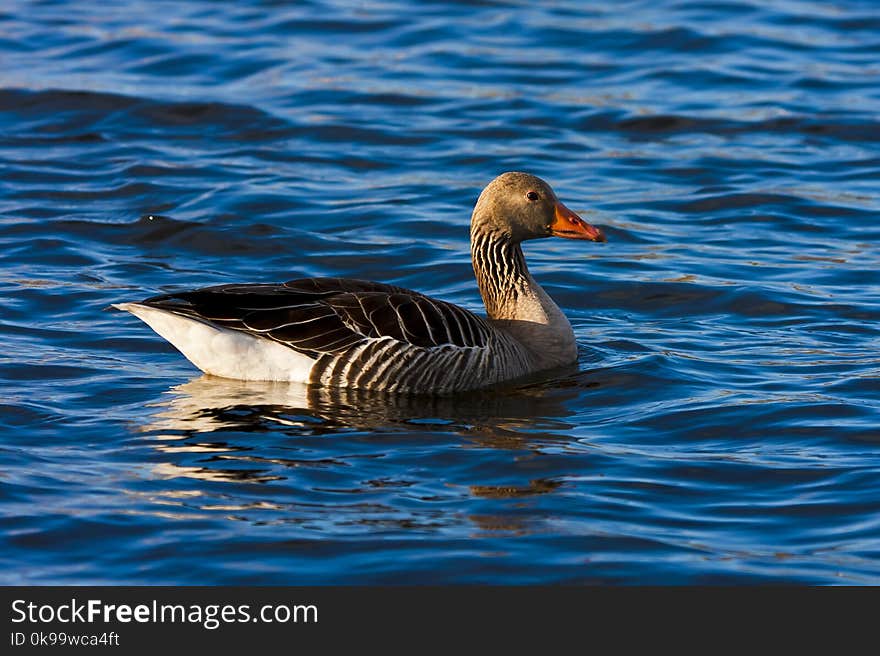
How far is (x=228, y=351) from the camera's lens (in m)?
10.8

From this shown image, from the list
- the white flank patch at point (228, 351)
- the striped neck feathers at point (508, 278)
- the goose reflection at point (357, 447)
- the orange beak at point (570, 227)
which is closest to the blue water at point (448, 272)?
the goose reflection at point (357, 447)

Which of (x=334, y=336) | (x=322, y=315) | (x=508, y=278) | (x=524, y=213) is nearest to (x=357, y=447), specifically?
(x=334, y=336)

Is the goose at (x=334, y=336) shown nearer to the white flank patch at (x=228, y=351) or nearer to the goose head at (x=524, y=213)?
the white flank patch at (x=228, y=351)

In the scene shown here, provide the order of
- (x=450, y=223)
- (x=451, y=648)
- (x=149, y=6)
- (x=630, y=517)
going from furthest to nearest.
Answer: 1. (x=149, y=6)
2. (x=450, y=223)
3. (x=630, y=517)
4. (x=451, y=648)

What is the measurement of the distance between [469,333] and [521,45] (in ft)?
Result: 40.3

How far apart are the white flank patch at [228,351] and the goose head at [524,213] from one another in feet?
6.23

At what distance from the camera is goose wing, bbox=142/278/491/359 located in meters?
10.7

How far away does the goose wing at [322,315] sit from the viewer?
10695 mm

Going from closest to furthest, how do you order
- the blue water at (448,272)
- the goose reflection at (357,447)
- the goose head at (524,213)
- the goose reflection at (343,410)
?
the blue water at (448,272)
the goose reflection at (357,447)
the goose reflection at (343,410)
the goose head at (524,213)

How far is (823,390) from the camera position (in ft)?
35.7

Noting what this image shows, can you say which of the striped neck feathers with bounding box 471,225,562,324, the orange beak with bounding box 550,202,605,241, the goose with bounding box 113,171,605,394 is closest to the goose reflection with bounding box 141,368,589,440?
the goose with bounding box 113,171,605,394

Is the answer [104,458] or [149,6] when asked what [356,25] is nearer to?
[149,6]

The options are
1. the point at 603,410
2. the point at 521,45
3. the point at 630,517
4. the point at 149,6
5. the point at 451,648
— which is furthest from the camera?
the point at 149,6

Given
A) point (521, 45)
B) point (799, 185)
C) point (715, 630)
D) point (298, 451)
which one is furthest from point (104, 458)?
point (521, 45)
